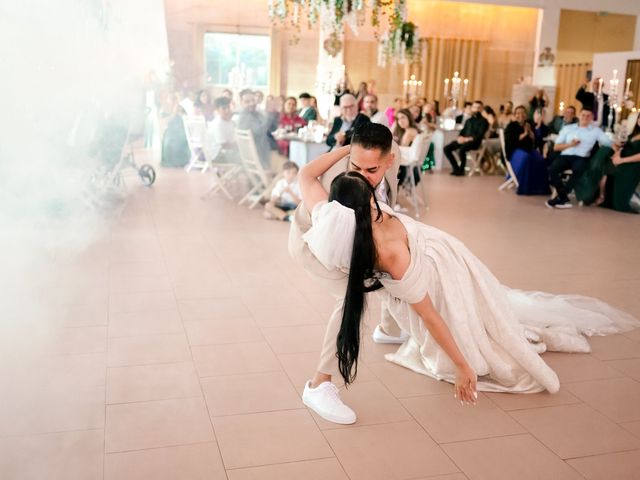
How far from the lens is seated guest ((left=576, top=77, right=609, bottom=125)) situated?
10688 mm

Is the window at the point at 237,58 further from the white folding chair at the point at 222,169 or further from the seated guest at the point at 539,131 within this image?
the white folding chair at the point at 222,169

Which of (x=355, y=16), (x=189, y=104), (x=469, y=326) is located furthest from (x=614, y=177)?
(x=189, y=104)

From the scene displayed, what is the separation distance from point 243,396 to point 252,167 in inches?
216

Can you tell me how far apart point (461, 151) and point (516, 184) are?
→ 2.08m

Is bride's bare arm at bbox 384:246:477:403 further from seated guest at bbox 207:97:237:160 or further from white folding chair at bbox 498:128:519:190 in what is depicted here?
white folding chair at bbox 498:128:519:190

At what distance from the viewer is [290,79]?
1548cm

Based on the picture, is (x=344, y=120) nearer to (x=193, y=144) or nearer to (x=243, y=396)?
(x=193, y=144)

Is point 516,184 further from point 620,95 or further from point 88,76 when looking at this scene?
point 88,76

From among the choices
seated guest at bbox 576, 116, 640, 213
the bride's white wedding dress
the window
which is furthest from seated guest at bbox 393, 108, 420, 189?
the window

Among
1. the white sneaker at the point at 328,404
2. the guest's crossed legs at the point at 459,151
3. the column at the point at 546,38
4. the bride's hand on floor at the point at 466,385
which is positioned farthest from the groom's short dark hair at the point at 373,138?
the column at the point at 546,38

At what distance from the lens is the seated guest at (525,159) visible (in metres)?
9.49

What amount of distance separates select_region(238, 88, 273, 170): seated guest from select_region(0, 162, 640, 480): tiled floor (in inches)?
123

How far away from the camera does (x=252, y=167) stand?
8203mm

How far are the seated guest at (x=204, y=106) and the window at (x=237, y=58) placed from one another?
98.3 inches
